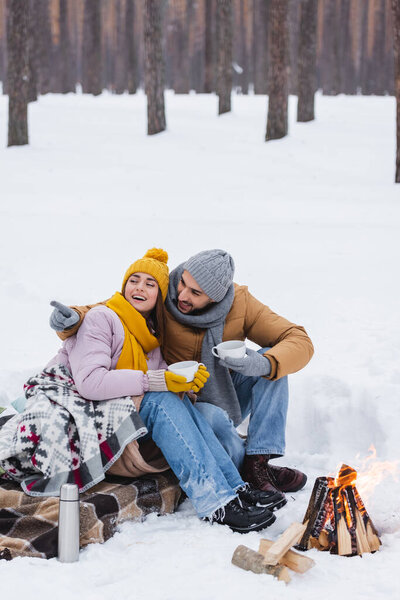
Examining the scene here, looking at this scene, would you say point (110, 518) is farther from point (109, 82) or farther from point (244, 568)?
point (109, 82)

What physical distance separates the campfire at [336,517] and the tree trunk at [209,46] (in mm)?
18946

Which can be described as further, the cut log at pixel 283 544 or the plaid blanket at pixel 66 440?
the plaid blanket at pixel 66 440

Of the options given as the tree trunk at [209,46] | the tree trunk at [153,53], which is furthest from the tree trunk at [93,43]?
the tree trunk at [153,53]

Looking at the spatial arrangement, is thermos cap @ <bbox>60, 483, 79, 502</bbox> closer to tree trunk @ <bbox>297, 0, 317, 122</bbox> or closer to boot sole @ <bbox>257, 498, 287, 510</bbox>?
boot sole @ <bbox>257, 498, 287, 510</bbox>

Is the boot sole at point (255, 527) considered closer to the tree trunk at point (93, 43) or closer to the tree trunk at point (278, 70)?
the tree trunk at point (278, 70)

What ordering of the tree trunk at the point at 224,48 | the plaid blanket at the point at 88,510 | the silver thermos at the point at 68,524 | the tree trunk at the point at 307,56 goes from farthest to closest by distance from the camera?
the tree trunk at the point at 224,48
the tree trunk at the point at 307,56
the plaid blanket at the point at 88,510
the silver thermos at the point at 68,524

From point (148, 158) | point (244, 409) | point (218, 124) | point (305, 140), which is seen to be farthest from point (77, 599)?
point (218, 124)

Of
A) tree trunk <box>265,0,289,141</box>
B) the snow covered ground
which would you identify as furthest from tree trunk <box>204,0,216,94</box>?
tree trunk <box>265,0,289,141</box>

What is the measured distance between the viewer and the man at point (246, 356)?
12.2 ft

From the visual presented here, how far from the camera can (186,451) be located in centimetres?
339

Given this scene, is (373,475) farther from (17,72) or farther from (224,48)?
(224,48)

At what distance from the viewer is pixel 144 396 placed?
3.50 metres

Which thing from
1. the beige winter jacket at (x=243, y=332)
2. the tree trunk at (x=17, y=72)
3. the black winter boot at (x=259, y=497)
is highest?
the tree trunk at (x=17, y=72)

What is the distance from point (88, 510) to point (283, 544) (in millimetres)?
875
